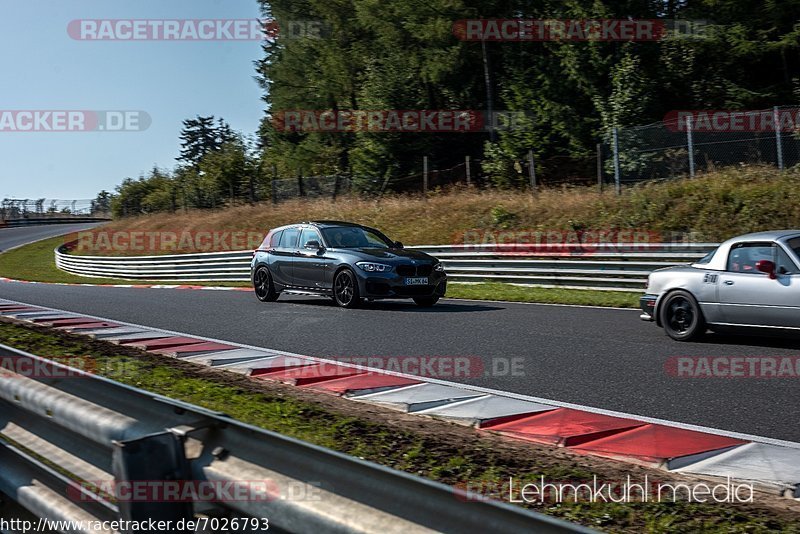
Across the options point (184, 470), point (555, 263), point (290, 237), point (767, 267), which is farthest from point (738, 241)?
point (290, 237)

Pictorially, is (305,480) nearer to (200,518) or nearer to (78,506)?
(200,518)

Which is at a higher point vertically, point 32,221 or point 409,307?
point 32,221

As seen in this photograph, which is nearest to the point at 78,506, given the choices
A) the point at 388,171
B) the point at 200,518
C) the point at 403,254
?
the point at 200,518

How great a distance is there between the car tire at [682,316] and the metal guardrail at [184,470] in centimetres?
776

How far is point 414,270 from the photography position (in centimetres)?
1399

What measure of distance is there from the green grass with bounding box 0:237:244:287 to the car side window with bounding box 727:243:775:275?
15993 mm

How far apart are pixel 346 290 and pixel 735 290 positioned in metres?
6.81

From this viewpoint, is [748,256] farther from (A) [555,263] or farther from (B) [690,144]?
(B) [690,144]

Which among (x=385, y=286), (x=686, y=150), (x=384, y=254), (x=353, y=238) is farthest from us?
(x=686, y=150)

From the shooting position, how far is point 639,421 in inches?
234

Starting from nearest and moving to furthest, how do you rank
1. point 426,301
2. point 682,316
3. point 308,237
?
1. point 682,316
2. point 426,301
3. point 308,237

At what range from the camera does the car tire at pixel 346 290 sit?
46.2ft

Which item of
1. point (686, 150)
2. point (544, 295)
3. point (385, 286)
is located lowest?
point (544, 295)

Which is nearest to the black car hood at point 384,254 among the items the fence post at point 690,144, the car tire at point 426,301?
the car tire at point 426,301
